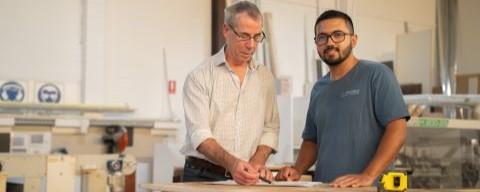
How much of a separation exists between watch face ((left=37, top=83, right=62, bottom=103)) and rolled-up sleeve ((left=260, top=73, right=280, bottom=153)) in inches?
92.8

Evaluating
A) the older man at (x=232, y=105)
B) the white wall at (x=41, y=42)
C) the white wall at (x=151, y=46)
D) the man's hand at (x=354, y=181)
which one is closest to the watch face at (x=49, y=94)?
the white wall at (x=41, y=42)

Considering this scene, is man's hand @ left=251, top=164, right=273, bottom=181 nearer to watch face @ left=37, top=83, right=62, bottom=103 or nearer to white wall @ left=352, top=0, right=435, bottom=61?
watch face @ left=37, top=83, right=62, bottom=103

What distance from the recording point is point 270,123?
89.9 inches

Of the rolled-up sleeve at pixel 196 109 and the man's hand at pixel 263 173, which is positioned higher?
the rolled-up sleeve at pixel 196 109

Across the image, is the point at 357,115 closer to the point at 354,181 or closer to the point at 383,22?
the point at 354,181

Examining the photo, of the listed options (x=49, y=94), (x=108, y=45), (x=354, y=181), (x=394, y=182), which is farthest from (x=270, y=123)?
(x=108, y=45)

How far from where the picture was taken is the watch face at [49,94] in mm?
4160

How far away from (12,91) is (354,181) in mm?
2925

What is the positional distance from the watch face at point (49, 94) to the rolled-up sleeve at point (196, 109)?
227 centimetres

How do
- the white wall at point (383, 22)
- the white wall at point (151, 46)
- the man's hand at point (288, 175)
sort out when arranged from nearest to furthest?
1. the man's hand at point (288, 175)
2. the white wall at point (151, 46)
3. the white wall at point (383, 22)

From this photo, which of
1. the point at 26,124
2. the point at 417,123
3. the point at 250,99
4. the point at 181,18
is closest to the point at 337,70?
the point at 250,99

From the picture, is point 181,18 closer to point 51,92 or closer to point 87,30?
point 87,30

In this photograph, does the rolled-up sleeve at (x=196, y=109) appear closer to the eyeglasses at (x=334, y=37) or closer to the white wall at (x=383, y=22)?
the eyeglasses at (x=334, y=37)

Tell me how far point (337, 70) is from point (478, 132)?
1.58 metres
